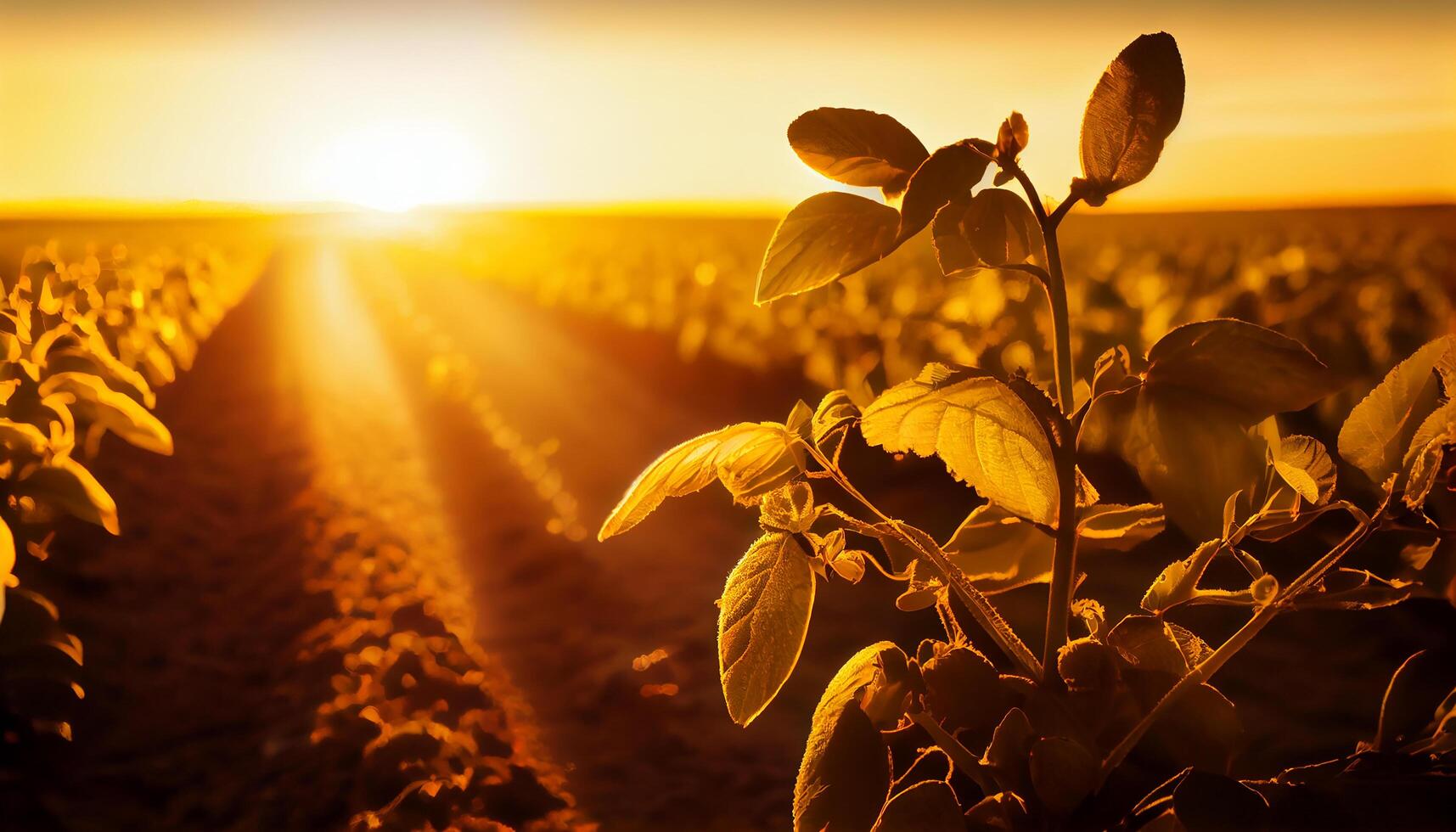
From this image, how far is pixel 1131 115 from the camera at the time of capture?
2.62 ft

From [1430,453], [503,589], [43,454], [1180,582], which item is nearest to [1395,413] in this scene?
[1430,453]

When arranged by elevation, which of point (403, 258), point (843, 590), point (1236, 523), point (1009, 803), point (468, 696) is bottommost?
point (843, 590)

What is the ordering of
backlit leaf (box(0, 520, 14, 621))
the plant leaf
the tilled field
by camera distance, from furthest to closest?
1. the tilled field
2. backlit leaf (box(0, 520, 14, 621))
3. the plant leaf

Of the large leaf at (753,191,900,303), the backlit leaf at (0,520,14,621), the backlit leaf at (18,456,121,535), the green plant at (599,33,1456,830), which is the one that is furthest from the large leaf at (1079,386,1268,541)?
the backlit leaf at (18,456,121,535)

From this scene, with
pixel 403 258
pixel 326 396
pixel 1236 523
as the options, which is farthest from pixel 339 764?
pixel 403 258

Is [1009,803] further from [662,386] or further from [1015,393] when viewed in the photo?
[662,386]

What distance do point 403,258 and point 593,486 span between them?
3990 cm

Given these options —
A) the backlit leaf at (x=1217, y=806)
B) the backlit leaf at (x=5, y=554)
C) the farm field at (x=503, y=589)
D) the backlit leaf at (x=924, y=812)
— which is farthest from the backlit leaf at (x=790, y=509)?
the backlit leaf at (x=5, y=554)

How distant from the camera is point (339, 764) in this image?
2.79 metres

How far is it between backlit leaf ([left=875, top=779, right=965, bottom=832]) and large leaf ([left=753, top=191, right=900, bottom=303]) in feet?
1.41

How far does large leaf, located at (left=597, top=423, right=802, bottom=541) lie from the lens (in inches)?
32.7

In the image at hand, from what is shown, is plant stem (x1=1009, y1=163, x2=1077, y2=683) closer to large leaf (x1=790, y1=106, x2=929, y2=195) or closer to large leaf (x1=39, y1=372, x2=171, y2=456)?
large leaf (x1=790, y1=106, x2=929, y2=195)

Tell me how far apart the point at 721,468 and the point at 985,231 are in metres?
0.29

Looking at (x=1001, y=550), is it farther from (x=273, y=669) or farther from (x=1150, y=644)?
(x=273, y=669)
